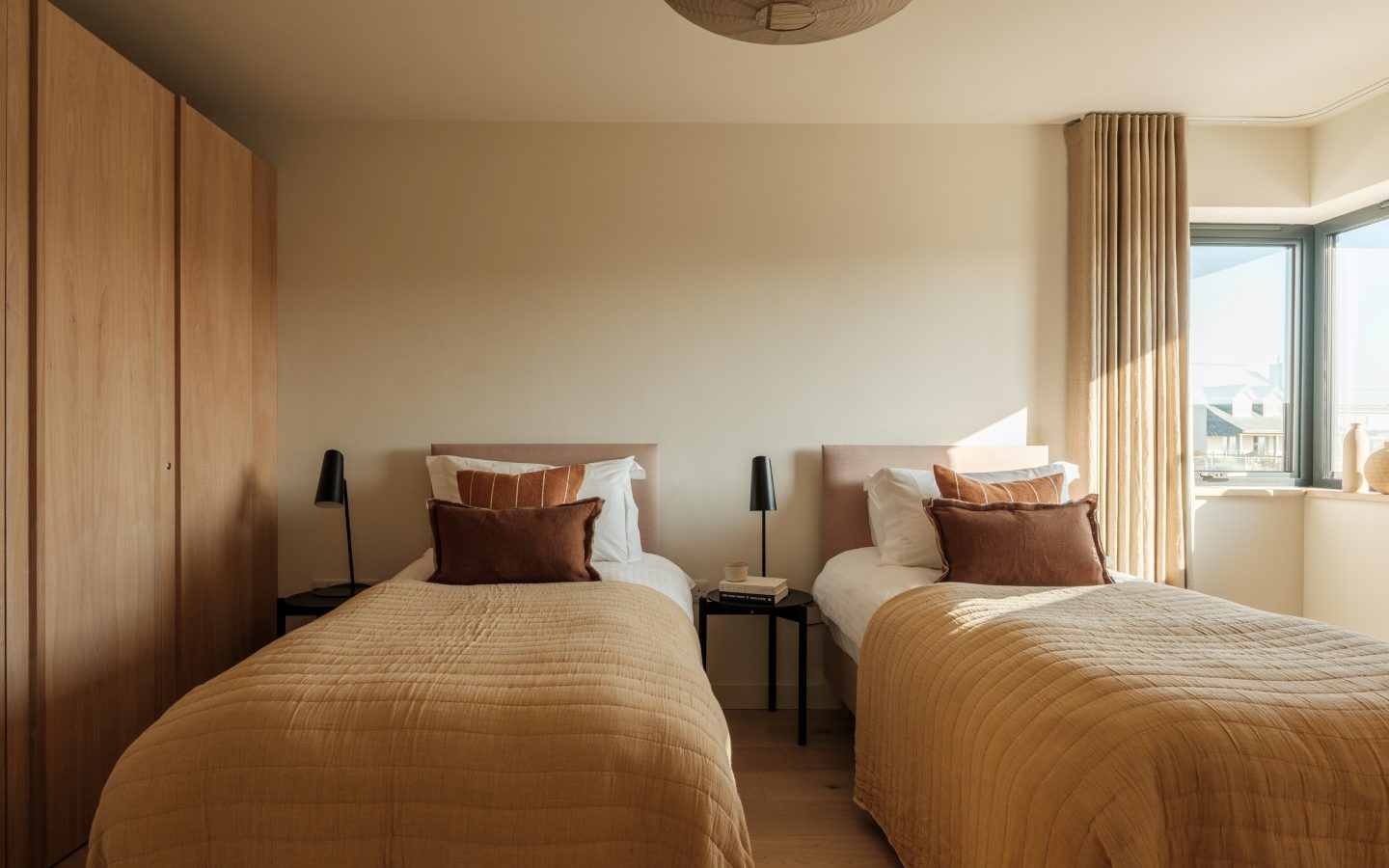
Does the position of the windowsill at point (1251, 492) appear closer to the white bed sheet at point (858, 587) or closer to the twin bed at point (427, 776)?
the white bed sheet at point (858, 587)

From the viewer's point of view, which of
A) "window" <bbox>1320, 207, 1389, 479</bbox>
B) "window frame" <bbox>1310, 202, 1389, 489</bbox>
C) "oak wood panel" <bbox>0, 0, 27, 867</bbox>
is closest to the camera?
"oak wood panel" <bbox>0, 0, 27, 867</bbox>

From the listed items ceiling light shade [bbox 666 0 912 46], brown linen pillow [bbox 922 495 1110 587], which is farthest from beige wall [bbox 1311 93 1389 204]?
ceiling light shade [bbox 666 0 912 46]

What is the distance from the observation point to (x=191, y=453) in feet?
10.4

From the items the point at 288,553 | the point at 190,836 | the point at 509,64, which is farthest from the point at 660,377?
the point at 190,836

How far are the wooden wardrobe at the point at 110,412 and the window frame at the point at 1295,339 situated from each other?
13.4 feet

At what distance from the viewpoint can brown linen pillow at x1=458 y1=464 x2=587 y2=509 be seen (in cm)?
326

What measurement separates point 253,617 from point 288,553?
293 mm

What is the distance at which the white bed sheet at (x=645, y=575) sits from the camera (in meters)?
3.06

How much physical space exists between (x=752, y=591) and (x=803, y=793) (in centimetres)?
75

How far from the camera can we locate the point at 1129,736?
5.32 ft

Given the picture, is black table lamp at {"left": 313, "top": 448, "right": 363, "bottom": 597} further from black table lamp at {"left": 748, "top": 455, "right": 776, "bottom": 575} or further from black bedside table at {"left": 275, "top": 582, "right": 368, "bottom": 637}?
black table lamp at {"left": 748, "top": 455, "right": 776, "bottom": 575}

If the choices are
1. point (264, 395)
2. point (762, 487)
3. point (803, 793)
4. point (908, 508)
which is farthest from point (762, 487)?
point (264, 395)

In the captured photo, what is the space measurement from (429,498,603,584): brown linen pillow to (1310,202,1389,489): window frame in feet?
10.8

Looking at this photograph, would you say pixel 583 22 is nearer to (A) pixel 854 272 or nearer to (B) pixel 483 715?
(A) pixel 854 272
